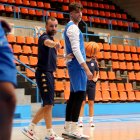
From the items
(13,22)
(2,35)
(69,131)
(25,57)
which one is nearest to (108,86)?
(25,57)

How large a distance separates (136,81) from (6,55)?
11.8m

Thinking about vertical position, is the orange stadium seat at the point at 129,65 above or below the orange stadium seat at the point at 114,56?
below

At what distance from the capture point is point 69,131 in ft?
15.7

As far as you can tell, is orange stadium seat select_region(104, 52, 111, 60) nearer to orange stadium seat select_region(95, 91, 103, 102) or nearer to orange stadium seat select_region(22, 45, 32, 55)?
orange stadium seat select_region(95, 91, 103, 102)

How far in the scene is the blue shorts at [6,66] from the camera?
1.94 m

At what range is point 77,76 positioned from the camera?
4.68 m

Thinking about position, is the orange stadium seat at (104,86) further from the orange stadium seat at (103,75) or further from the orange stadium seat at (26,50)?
the orange stadium seat at (26,50)

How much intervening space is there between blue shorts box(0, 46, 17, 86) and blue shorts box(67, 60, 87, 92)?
8.75 feet

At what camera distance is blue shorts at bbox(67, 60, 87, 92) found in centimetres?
463

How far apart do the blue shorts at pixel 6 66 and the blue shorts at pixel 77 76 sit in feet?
8.75

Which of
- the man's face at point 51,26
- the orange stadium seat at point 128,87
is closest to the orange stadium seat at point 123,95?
the orange stadium seat at point 128,87

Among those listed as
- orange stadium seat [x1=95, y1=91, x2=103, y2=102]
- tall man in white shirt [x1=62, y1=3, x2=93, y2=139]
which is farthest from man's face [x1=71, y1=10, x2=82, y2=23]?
orange stadium seat [x1=95, y1=91, x2=103, y2=102]

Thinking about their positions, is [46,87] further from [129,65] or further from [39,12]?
[39,12]

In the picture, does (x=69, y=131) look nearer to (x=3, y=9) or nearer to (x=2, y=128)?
(x=2, y=128)
